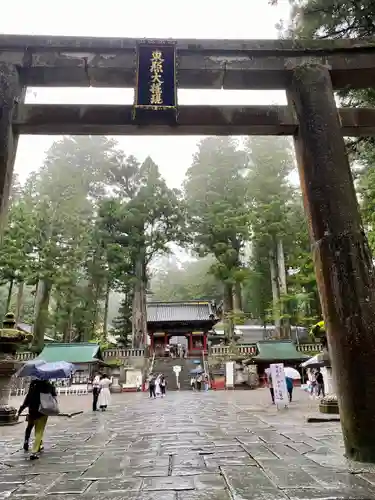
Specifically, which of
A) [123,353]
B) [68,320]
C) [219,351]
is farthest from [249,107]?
[68,320]

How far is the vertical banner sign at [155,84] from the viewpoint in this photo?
5.76 m

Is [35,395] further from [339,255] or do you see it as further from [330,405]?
[330,405]

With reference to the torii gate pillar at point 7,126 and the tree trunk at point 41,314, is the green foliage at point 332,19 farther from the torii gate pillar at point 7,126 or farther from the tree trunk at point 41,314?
the tree trunk at point 41,314

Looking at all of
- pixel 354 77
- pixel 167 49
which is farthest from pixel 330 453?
pixel 167 49

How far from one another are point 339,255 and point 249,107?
2.71 m

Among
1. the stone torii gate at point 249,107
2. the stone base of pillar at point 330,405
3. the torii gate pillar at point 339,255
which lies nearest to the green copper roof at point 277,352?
the stone base of pillar at point 330,405

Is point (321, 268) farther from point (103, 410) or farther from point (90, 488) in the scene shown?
point (103, 410)

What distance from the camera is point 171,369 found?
30047mm

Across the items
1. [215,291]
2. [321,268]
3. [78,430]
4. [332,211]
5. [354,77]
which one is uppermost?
[215,291]

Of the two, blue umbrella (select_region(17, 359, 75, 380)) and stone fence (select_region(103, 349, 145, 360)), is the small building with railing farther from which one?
blue umbrella (select_region(17, 359, 75, 380))

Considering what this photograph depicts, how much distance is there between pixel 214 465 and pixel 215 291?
4428 centimetres

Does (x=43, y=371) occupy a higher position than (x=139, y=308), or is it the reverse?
(x=139, y=308)

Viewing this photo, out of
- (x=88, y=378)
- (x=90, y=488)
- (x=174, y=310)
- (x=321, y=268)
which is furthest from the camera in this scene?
(x=174, y=310)

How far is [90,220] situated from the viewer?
3338cm
